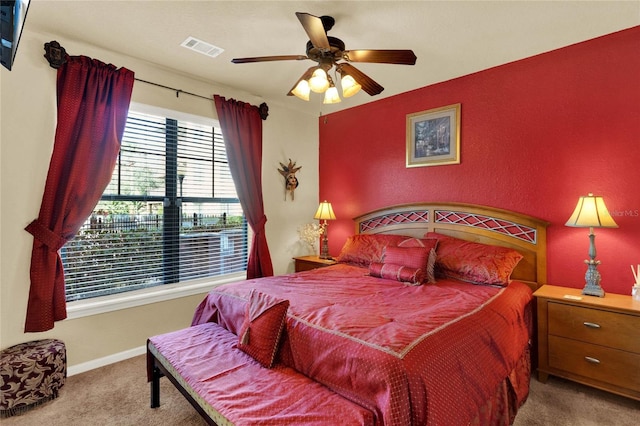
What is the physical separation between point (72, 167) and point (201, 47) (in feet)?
4.69

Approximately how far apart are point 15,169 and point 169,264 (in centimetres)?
144

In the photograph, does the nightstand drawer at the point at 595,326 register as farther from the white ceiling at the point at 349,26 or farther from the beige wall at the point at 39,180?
the beige wall at the point at 39,180

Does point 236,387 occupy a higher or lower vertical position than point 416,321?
lower

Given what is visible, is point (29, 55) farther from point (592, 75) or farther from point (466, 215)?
point (592, 75)

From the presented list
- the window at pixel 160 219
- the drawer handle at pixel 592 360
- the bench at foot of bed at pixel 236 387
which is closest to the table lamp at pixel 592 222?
the drawer handle at pixel 592 360

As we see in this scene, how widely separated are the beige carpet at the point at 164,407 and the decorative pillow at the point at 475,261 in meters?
0.84

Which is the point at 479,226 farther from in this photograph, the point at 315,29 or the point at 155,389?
the point at 155,389

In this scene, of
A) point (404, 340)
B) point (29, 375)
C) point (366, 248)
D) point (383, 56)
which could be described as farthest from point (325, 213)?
point (29, 375)

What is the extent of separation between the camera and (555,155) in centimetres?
278

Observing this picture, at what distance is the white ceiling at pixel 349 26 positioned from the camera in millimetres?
2191

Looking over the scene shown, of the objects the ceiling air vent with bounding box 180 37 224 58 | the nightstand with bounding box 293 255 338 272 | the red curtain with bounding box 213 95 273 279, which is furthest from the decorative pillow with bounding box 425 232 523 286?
the ceiling air vent with bounding box 180 37 224 58

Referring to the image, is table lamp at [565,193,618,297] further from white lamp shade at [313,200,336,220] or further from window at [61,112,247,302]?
window at [61,112,247,302]

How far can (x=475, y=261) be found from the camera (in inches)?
107

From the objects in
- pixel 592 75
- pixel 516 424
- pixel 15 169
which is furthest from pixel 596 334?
pixel 15 169
